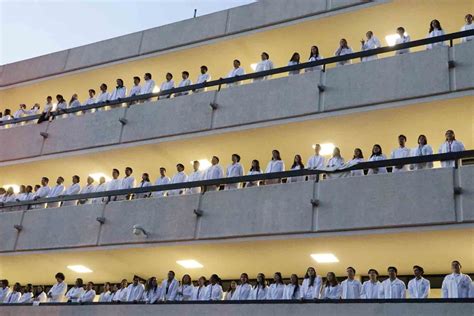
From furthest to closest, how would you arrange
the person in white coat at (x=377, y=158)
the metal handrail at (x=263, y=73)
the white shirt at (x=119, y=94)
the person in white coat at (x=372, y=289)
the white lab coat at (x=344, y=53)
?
the white shirt at (x=119, y=94), the white lab coat at (x=344, y=53), the metal handrail at (x=263, y=73), the person in white coat at (x=377, y=158), the person in white coat at (x=372, y=289)

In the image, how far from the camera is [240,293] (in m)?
15.3

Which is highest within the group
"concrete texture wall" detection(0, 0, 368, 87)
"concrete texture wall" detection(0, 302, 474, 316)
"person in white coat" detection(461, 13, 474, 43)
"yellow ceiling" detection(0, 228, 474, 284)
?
"concrete texture wall" detection(0, 0, 368, 87)

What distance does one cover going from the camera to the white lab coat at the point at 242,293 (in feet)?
49.8

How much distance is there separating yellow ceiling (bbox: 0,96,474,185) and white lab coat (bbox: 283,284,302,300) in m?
4.45

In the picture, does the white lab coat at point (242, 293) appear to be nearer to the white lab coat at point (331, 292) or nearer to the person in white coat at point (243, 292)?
the person in white coat at point (243, 292)

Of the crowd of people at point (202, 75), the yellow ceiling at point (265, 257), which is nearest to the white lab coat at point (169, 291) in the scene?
the yellow ceiling at point (265, 257)

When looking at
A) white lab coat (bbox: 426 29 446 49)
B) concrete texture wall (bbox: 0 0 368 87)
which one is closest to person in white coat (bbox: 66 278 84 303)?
concrete texture wall (bbox: 0 0 368 87)

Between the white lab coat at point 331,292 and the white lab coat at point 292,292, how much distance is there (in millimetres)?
671

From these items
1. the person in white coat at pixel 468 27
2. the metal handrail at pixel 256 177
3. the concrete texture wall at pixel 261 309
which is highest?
the person in white coat at pixel 468 27

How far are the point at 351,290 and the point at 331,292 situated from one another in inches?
17.6

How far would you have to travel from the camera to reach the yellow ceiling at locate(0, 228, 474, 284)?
14188 mm

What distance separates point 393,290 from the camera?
44.0ft

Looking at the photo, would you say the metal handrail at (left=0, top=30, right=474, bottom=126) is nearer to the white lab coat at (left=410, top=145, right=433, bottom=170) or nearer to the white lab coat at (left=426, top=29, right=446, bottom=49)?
the white lab coat at (left=426, top=29, right=446, bottom=49)

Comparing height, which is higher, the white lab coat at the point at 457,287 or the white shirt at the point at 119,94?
the white shirt at the point at 119,94
